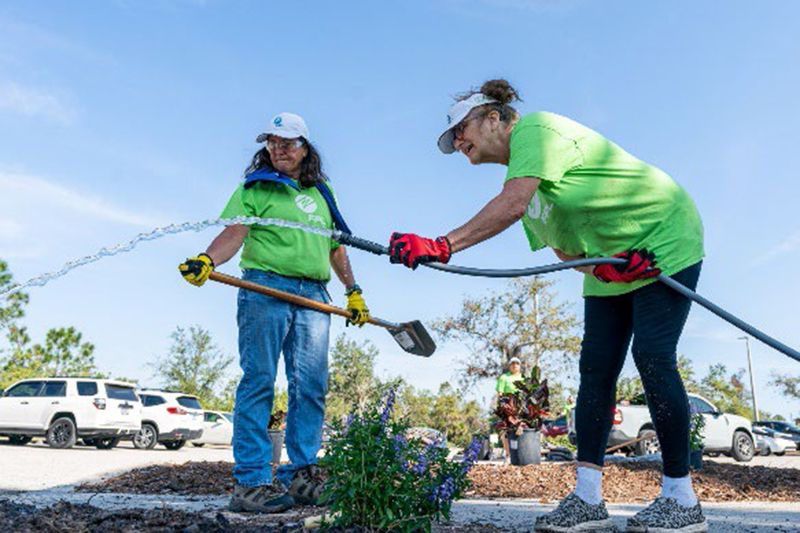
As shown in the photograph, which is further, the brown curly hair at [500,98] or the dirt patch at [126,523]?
the brown curly hair at [500,98]

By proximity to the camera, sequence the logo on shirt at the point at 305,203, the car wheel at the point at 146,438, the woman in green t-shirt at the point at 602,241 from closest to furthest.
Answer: the woman in green t-shirt at the point at 602,241 < the logo on shirt at the point at 305,203 < the car wheel at the point at 146,438

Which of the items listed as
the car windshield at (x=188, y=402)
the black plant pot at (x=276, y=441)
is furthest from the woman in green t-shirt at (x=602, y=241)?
the car windshield at (x=188, y=402)

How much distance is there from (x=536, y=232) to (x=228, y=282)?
147 cm

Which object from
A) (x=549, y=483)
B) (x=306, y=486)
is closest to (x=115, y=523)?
(x=306, y=486)

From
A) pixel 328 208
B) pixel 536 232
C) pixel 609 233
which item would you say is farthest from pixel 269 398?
pixel 609 233

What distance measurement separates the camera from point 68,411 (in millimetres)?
15180

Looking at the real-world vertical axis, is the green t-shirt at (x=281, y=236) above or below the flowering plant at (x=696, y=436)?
above

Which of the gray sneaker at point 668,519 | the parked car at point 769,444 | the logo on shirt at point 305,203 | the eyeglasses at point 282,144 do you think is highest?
the eyeglasses at point 282,144

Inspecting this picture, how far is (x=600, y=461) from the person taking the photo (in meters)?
3.03

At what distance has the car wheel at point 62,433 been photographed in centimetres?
1506

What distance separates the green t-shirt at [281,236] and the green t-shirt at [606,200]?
4.11 feet

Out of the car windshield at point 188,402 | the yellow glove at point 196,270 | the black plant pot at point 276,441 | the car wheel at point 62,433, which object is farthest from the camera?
the car windshield at point 188,402

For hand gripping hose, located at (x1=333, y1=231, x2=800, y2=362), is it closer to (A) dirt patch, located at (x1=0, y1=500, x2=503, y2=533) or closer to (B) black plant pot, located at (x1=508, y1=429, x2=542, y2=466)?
(A) dirt patch, located at (x1=0, y1=500, x2=503, y2=533)

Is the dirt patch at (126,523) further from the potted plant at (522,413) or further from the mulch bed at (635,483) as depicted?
the potted plant at (522,413)
